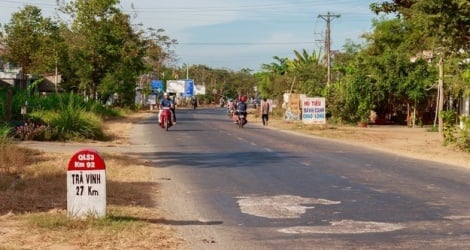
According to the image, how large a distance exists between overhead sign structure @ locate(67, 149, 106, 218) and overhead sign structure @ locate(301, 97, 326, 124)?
2911 cm

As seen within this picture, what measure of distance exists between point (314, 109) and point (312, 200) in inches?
1040

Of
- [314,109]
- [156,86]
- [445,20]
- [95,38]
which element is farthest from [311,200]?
[156,86]

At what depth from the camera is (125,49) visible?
164ft

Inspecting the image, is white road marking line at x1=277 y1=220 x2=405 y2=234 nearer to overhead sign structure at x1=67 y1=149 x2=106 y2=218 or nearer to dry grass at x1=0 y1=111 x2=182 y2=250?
dry grass at x1=0 y1=111 x2=182 y2=250

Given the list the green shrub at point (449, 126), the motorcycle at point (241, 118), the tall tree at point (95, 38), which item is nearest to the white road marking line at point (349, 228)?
the green shrub at point (449, 126)

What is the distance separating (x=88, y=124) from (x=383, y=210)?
654 inches

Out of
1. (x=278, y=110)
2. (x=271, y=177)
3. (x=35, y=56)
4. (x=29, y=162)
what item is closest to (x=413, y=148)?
(x=271, y=177)

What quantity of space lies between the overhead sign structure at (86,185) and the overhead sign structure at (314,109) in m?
29.1

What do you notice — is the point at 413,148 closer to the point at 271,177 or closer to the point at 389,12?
the point at 389,12

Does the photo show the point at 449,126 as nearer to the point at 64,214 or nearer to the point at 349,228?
the point at 349,228

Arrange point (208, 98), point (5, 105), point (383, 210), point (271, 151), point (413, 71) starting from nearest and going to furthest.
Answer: point (383, 210)
point (271, 151)
point (5, 105)
point (413, 71)
point (208, 98)

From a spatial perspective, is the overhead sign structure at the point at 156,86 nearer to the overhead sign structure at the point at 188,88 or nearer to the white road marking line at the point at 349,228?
the overhead sign structure at the point at 188,88

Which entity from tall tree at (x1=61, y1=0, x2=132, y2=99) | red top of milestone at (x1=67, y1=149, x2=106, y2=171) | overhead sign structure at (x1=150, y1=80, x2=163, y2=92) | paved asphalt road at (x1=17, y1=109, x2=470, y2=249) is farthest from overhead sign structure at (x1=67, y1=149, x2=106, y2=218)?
overhead sign structure at (x1=150, y1=80, x2=163, y2=92)

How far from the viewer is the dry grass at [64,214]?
7977 millimetres
